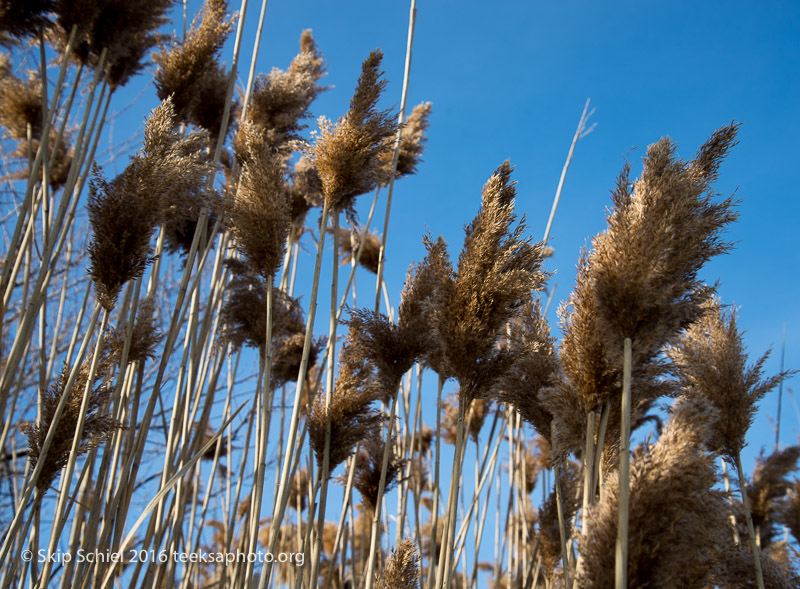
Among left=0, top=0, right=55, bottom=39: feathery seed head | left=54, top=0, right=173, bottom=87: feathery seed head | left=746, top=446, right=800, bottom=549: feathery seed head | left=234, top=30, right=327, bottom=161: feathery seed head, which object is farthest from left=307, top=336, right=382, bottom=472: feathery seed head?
left=746, top=446, right=800, bottom=549: feathery seed head

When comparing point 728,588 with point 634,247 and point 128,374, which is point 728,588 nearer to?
point 634,247

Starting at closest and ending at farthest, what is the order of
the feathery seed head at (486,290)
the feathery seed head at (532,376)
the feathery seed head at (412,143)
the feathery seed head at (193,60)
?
the feathery seed head at (486,290), the feathery seed head at (532,376), the feathery seed head at (193,60), the feathery seed head at (412,143)

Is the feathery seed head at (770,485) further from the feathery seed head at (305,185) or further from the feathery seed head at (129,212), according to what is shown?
the feathery seed head at (129,212)

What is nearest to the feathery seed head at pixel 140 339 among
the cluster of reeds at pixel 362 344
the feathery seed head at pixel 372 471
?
the cluster of reeds at pixel 362 344

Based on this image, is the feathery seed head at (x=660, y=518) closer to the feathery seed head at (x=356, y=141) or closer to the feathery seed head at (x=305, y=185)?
the feathery seed head at (x=356, y=141)

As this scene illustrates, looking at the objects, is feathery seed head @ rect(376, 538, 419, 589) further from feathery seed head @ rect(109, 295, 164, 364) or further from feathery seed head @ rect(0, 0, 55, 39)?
feathery seed head @ rect(0, 0, 55, 39)

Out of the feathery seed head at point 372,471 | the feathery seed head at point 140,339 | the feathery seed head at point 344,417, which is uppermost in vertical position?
the feathery seed head at point 140,339

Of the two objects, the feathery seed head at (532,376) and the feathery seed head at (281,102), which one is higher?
the feathery seed head at (281,102)

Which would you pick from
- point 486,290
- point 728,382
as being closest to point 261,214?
point 486,290

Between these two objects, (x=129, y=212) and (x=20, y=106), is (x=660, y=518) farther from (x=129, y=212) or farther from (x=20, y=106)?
(x=20, y=106)

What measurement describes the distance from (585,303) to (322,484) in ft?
4.52

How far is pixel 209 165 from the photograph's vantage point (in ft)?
9.33

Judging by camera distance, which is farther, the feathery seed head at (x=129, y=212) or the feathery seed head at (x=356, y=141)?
the feathery seed head at (x=356, y=141)

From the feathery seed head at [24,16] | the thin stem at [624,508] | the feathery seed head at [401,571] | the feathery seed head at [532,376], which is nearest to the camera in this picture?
the thin stem at [624,508]
